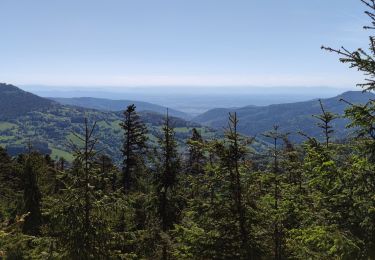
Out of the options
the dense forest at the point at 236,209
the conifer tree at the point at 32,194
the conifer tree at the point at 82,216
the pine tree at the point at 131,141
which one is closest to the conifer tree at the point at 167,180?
the dense forest at the point at 236,209

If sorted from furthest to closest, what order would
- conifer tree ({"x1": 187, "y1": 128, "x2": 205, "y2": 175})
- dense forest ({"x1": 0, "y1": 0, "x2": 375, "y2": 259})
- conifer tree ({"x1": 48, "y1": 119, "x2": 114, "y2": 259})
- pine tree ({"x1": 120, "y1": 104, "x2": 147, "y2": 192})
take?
pine tree ({"x1": 120, "y1": 104, "x2": 147, "y2": 192}) < conifer tree ({"x1": 187, "y1": 128, "x2": 205, "y2": 175}) < conifer tree ({"x1": 48, "y1": 119, "x2": 114, "y2": 259}) < dense forest ({"x1": 0, "y1": 0, "x2": 375, "y2": 259})

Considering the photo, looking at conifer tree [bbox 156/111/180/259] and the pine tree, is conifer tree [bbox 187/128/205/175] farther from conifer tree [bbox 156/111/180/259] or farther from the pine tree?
the pine tree

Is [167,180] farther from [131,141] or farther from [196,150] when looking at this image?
[131,141]

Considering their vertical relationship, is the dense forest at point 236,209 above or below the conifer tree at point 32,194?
above

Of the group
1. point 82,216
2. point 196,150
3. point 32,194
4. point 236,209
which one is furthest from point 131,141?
point 82,216

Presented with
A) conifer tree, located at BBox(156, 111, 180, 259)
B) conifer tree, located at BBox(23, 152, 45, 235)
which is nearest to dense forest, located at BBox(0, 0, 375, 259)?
conifer tree, located at BBox(156, 111, 180, 259)

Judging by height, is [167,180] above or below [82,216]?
below

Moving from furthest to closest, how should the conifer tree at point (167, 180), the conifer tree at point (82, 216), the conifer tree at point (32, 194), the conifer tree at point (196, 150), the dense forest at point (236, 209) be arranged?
the conifer tree at point (32, 194)
the conifer tree at point (167, 180)
the conifer tree at point (196, 150)
the conifer tree at point (82, 216)
the dense forest at point (236, 209)

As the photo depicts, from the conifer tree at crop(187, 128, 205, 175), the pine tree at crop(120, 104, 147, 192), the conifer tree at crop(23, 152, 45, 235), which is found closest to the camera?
the conifer tree at crop(187, 128, 205, 175)

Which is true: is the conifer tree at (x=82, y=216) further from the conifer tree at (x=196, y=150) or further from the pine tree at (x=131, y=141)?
the pine tree at (x=131, y=141)

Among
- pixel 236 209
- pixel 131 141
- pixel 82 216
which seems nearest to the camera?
pixel 82 216

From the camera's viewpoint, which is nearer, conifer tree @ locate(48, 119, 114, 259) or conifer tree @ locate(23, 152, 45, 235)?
conifer tree @ locate(48, 119, 114, 259)

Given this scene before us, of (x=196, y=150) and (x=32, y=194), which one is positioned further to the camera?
(x=32, y=194)

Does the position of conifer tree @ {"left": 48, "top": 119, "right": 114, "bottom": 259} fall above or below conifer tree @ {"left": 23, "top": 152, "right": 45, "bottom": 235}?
above
